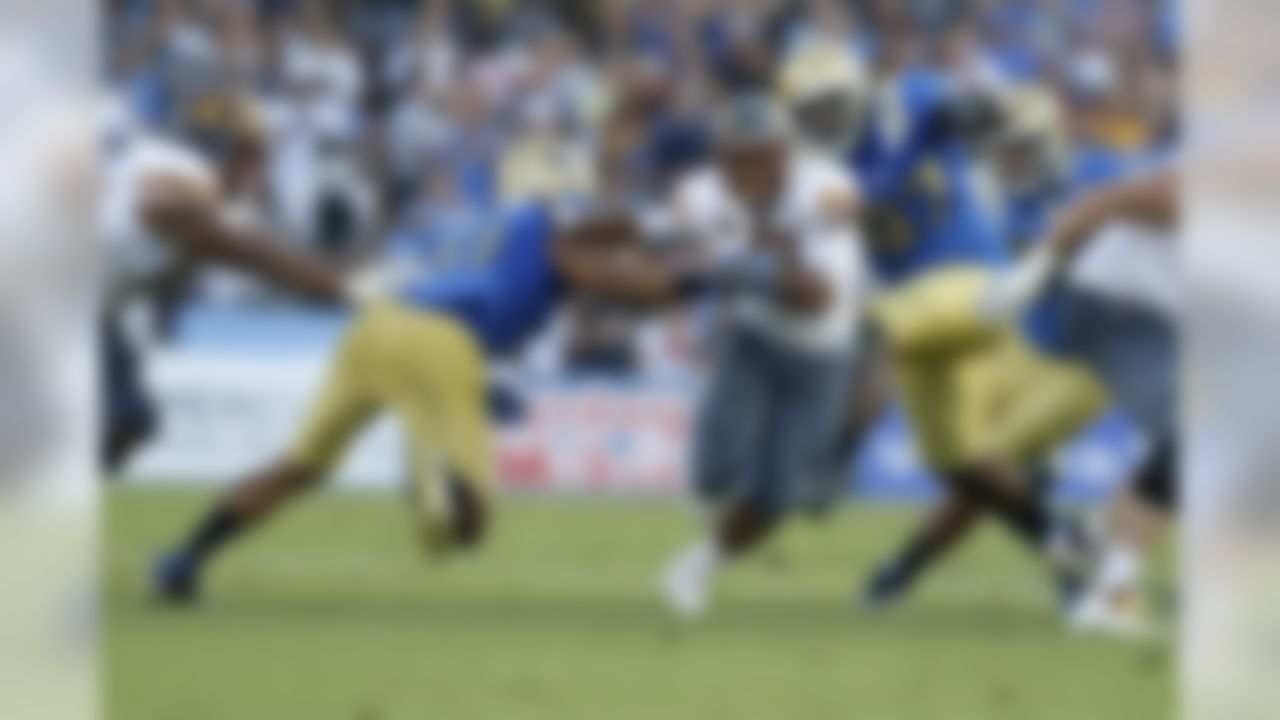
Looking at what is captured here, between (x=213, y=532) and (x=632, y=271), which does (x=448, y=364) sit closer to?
(x=632, y=271)

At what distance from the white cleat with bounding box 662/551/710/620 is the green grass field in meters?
0.02

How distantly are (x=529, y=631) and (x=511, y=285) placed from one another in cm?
54

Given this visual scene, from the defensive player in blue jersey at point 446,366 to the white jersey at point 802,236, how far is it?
0.09 meters

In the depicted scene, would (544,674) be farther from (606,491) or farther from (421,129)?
(421,129)

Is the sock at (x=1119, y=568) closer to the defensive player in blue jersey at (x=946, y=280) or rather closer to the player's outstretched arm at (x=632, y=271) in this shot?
the defensive player in blue jersey at (x=946, y=280)

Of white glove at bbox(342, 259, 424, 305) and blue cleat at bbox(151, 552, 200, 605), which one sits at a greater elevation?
white glove at bbox(342, 259, 424, 305)

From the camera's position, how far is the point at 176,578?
4.40 meters

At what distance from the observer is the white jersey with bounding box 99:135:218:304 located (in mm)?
4328

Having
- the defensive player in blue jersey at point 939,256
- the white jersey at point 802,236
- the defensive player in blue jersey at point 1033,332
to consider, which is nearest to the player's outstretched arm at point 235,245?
the white jersey at point 802,236

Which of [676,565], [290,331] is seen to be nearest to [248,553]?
[290,331]

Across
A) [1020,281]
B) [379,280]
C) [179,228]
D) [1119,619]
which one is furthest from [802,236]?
[179,228]

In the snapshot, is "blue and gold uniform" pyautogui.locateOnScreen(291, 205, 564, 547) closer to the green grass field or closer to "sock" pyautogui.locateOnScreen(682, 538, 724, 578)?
the green grass field

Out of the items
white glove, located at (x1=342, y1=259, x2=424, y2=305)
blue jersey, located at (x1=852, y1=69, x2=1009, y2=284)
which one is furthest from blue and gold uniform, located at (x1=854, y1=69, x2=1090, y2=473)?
white glove, located at (x1=342, y1=259, x2=424, y2=305)

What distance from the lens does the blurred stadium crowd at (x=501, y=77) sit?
14.2ft
